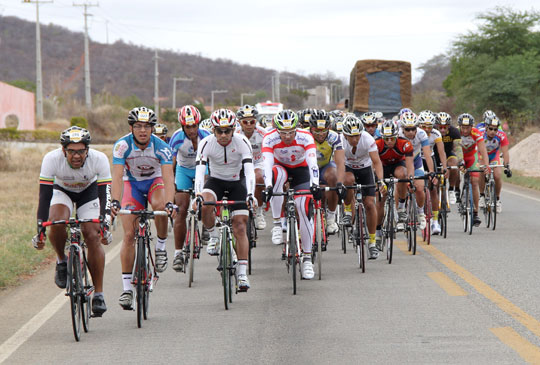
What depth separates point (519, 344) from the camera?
721cm

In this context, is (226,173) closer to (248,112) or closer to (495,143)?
(248,112)

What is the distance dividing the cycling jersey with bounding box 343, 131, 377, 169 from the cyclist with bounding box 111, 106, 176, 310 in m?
3.40

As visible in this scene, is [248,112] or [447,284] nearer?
[447,284]

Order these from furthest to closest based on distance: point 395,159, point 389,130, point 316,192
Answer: point 395,159 → point 389,130 → point 316,192

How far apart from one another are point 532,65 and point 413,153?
1452 inches

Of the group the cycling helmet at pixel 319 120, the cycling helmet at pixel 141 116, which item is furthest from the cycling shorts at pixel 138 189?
the cycling helmet at pixel 319 120

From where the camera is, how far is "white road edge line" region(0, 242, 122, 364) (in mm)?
7434

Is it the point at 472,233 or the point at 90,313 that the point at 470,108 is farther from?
the point at 90,313

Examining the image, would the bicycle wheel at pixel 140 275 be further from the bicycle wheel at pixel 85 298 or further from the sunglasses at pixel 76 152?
the sunglasses at pixel 76 152

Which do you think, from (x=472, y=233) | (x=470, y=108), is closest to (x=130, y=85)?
(x=470, y=108)

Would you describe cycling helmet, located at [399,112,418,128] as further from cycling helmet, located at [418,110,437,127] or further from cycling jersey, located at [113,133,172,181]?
cycling jersey, located at [113,133,172,181]

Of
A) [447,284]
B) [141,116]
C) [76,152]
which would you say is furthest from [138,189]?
[447,284]

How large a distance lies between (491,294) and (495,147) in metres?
8.19

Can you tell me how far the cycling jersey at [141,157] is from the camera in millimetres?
9344
